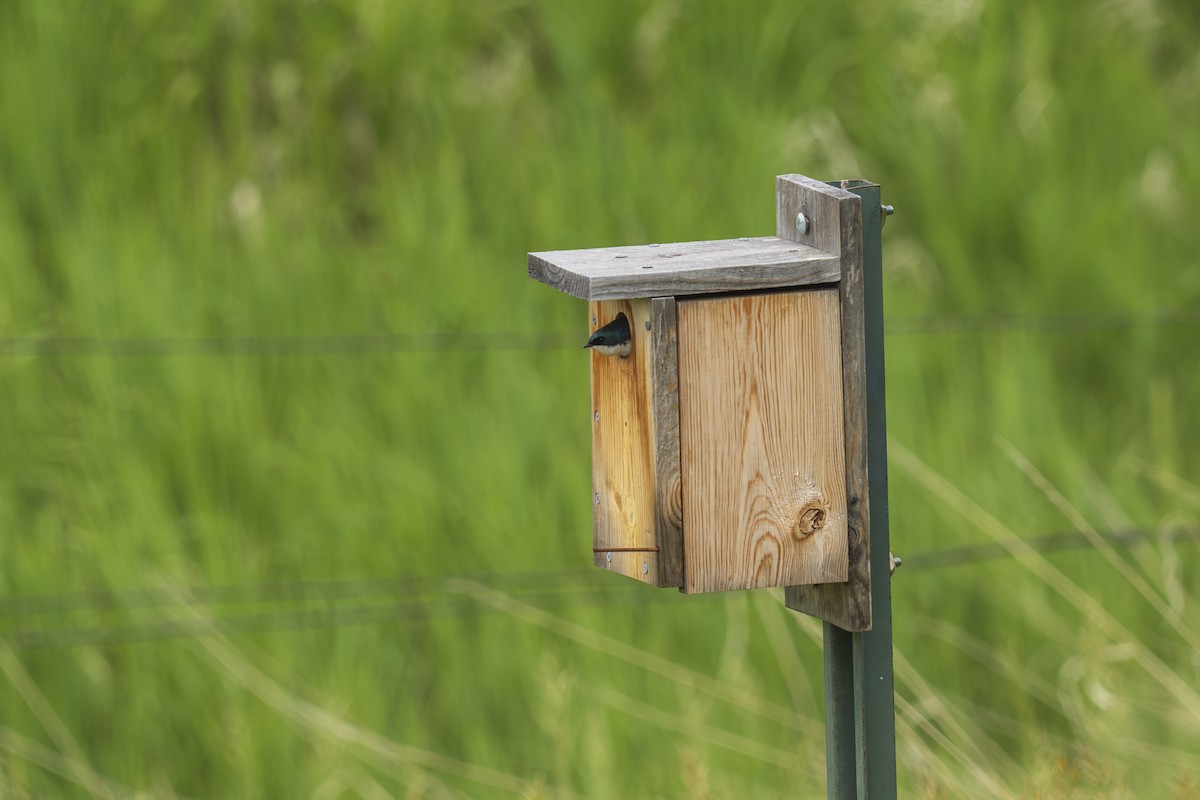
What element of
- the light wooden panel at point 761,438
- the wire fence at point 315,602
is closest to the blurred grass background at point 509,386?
the wire fence at point 315,602

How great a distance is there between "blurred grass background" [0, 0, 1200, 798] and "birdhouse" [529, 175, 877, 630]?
487 millimetres

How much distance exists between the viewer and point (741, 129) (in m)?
4.87

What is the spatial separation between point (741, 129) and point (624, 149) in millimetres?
343

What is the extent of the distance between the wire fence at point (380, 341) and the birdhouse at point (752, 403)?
2046 mm

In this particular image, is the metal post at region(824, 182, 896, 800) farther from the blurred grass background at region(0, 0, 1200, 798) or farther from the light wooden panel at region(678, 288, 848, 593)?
the blurred grass background at region(0, 0, 1200, 798)

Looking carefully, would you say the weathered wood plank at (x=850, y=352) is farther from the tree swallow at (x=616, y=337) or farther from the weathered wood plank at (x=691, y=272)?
the tree swallow at (x=616, y=337)

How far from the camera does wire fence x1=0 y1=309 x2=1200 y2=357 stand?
13.5 ft

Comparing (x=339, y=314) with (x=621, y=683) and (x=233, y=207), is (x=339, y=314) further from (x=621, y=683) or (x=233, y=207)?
(x=621, y=683)

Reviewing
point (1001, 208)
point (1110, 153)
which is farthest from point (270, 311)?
point (1110, 153)

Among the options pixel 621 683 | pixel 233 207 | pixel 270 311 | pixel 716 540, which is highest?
pixel 233 207

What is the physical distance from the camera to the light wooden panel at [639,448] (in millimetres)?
1941

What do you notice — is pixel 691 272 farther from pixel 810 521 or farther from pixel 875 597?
pixel 875 597

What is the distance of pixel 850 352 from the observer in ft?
6.48

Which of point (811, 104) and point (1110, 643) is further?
point (811, 104)
